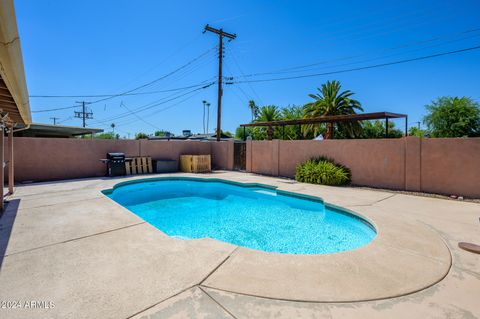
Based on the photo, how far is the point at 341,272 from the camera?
2510 millimetres

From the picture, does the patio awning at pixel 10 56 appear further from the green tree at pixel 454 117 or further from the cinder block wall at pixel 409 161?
→ the green tree at pixel 454 117

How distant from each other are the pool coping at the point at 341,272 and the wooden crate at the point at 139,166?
9.39 meters

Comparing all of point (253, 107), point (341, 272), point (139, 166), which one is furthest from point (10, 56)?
point (253, 107)

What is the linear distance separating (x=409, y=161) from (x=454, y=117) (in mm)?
20058

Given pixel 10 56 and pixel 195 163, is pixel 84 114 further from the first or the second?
pixel 10 56

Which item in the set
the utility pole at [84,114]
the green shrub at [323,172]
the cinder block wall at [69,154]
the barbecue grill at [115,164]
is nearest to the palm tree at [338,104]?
the green shrub at [323,172]

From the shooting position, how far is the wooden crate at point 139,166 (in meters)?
10.9

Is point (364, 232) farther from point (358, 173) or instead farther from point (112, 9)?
point (112, 9)

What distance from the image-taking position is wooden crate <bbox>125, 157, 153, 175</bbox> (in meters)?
10.9

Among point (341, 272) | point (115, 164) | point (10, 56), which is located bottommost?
point (341, 272)

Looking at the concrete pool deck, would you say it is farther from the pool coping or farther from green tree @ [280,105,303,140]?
green tree @ [280,105,303,140]

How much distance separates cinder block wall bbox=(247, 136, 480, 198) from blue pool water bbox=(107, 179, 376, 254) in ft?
9.66

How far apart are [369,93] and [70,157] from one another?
20.5m

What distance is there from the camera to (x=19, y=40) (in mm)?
2062
